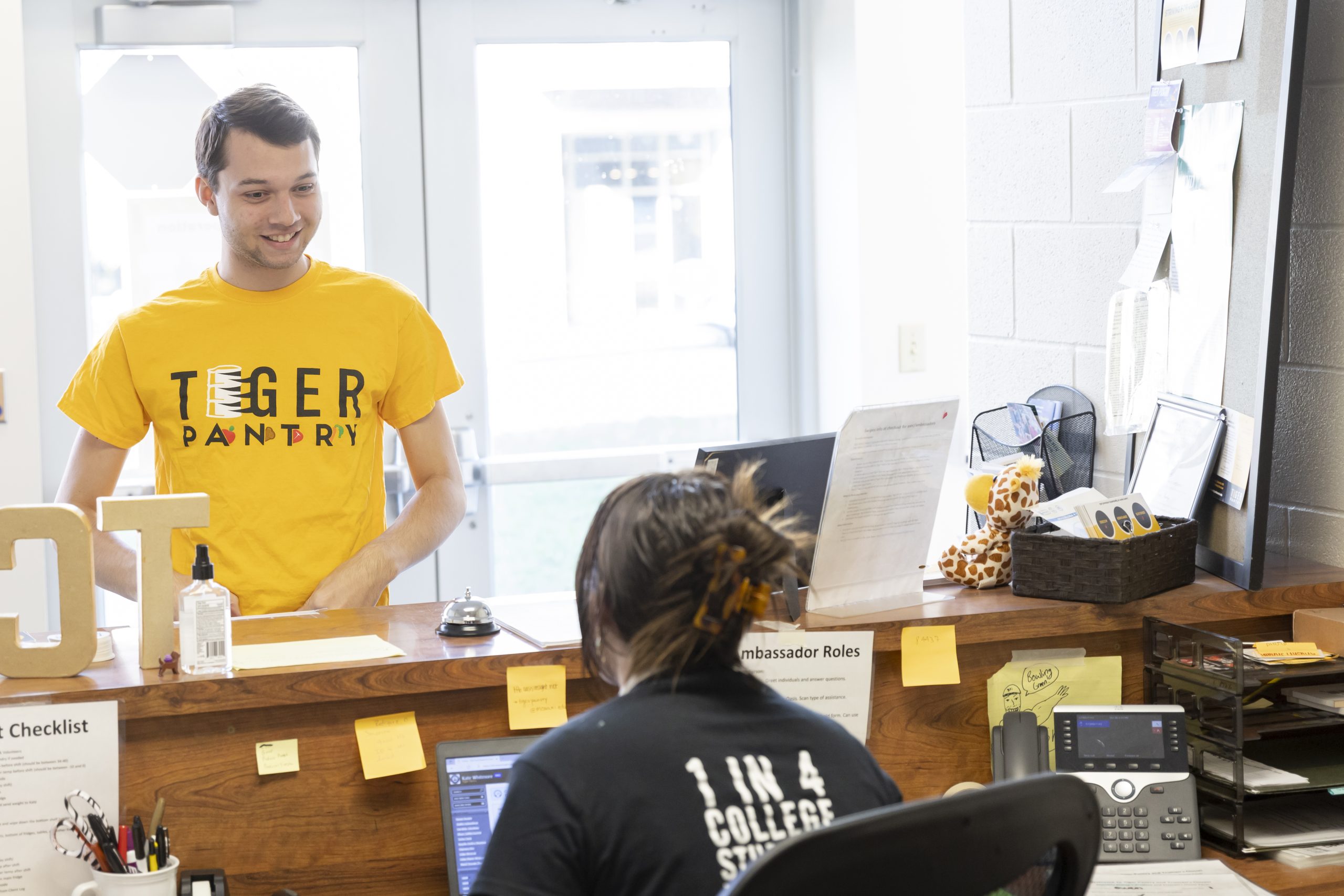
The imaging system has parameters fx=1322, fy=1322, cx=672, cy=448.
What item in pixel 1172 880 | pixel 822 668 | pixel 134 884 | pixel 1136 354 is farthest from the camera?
pixel 1136 354

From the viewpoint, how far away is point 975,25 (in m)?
2.68

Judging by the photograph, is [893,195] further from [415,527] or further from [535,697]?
[535,697]

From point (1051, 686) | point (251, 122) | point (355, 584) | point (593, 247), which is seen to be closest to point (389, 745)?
point (355, 584)

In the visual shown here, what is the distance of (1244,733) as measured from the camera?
5.60 ft

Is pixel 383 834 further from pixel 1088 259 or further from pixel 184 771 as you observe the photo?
pixel 1088 259

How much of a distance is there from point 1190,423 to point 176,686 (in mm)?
1509

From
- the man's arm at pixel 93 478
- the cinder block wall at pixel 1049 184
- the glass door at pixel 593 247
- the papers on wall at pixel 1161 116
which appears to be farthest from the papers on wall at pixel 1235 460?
the glass door at pixel 593 247

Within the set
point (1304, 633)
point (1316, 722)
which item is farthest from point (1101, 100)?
point (1316, 722)

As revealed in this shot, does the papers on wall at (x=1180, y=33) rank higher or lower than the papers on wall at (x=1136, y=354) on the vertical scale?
higher

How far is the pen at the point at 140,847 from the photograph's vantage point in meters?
1.38

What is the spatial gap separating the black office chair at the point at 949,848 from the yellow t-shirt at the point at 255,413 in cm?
143

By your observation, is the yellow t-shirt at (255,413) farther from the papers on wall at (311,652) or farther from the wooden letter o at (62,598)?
the wooden letter o at (62,598)

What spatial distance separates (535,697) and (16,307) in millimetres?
1945

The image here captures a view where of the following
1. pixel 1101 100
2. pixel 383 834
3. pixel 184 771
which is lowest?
pixel 383 834
